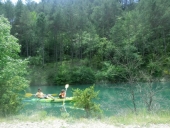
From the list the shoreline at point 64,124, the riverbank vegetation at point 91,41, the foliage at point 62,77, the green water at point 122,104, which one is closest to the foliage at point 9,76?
the green water at point 122,104

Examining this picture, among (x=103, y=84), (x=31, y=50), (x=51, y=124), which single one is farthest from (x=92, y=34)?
(x=51, y=124)

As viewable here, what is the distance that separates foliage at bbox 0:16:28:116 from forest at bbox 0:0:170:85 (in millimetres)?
24280

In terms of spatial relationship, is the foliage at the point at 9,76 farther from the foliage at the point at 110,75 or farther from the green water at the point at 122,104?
the foliage at the point at 110,75

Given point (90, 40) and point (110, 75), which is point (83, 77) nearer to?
point (110, 75)

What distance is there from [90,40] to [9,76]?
29.6 metres

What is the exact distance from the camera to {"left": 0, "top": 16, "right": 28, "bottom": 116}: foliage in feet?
28.1

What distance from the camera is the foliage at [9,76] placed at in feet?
28.1

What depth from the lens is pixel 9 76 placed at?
357 inches

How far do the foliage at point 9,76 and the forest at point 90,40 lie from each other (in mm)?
24280

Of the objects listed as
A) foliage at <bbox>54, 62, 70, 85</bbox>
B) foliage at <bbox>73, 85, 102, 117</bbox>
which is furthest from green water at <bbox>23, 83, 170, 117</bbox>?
foliage at <bbox>54, 62, 70, 85</bbox>

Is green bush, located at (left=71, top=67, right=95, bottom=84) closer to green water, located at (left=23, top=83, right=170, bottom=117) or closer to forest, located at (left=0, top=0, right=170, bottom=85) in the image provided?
forest, located at (left=0, top=0, right=170, bottom=85)

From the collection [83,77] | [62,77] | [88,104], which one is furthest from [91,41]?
[88,104]

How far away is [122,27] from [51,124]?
3261 cm

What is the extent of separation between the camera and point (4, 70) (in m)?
8.95
